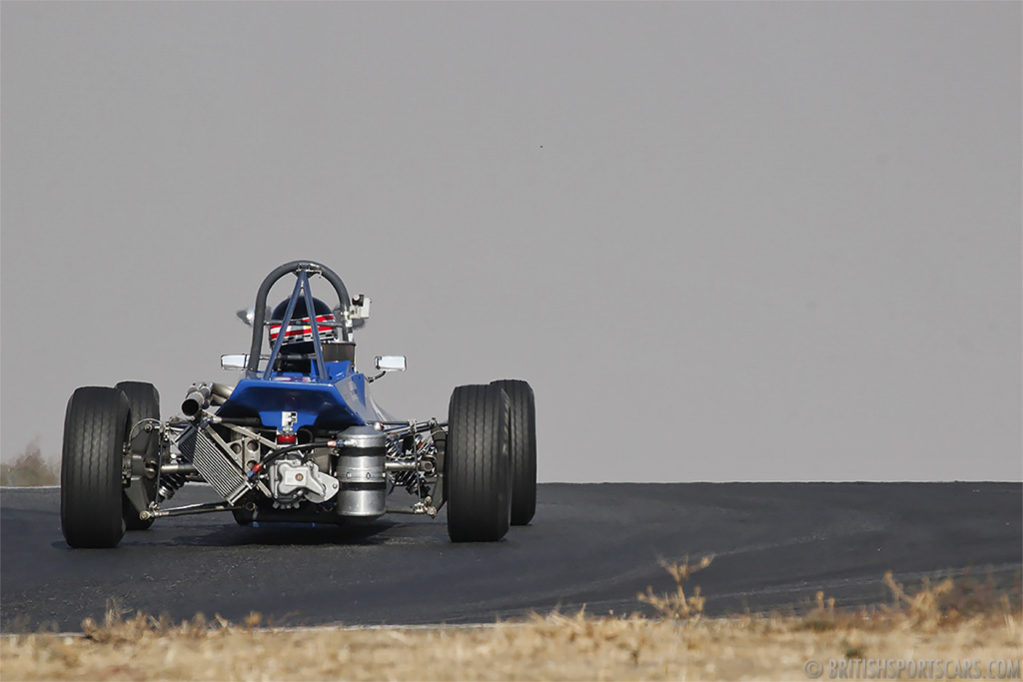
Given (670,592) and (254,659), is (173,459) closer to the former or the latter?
(670,592)

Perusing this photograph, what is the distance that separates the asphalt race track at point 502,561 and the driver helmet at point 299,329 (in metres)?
1.47

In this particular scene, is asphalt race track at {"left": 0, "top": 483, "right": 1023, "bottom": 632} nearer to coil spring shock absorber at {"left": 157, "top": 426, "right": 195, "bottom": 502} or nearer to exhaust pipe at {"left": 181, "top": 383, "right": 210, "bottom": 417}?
coil spring shock absorber at {"left": 157, "top": 426, "right": 195, "bottom": 502}

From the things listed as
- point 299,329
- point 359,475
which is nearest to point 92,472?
point 359,475

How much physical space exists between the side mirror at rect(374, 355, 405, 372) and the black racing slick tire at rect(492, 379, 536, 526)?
919 mm

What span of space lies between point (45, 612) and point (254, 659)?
213 centimetres

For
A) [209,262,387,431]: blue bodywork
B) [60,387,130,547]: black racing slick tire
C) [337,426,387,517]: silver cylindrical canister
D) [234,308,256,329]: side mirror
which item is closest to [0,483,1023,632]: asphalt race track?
[60,387,130,547]: black racing slick tire

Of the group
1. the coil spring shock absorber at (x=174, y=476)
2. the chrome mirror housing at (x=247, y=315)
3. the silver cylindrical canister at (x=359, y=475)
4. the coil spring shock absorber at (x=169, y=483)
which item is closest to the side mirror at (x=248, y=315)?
the chrome mirror housing at (x=247, y=315)

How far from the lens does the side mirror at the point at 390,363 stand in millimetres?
12578

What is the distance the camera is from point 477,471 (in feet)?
36.2

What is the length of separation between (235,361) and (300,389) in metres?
1.40

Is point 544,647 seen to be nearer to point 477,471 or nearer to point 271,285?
point 477,471

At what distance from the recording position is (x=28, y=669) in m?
6.26

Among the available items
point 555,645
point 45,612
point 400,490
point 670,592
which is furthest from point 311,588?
point 400,490

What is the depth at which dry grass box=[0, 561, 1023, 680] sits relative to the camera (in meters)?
6.02
